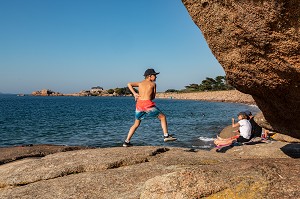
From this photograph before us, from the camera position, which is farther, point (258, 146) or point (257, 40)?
point (258, 146)

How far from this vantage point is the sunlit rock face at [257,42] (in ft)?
15.3

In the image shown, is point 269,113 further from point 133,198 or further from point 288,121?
point 133,198

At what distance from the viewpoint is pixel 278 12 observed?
14.9ft

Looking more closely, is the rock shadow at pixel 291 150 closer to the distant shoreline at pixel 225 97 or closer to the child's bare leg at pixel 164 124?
the child's bare leg at pixel 164 124

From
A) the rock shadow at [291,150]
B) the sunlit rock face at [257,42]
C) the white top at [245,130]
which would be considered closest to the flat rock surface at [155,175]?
the rock shadow at [291,150]

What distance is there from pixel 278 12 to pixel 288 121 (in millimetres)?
3586

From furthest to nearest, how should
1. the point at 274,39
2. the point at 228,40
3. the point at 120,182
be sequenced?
the point at 120,182 < the point at 228,40 < the point at 274,39

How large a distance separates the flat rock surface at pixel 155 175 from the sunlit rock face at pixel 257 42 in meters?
1.48

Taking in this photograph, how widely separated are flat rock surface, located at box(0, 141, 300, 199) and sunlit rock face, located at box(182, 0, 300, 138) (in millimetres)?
1477

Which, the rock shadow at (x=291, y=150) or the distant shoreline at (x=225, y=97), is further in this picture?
the distant shoreline at (x=225, y=97)

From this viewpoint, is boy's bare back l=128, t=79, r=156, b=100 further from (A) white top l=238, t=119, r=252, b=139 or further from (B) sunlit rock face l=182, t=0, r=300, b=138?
(A) white top l=238, t=119, r=252, b=139

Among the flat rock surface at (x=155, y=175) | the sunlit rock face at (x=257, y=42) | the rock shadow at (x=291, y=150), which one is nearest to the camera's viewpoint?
the sunlit rock face at (x=257, y=42)

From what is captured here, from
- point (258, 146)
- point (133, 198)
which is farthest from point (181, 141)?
point (133, 198)

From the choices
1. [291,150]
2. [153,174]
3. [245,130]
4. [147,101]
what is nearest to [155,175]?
[153,174]
